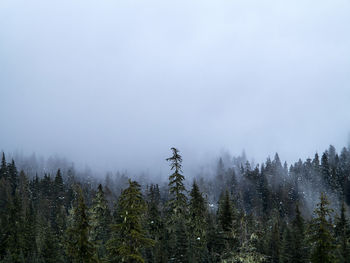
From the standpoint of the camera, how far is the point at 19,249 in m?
58.7

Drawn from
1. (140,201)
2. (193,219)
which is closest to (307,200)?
(193,219)

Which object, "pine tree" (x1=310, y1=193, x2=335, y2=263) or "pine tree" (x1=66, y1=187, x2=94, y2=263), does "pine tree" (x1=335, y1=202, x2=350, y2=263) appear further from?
"pine tree" (x1=66, y1=187, x2=94, y2=263)

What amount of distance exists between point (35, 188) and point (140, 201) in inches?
4424

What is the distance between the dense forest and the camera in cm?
1939

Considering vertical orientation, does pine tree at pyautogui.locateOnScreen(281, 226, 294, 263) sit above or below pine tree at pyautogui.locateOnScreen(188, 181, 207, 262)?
below

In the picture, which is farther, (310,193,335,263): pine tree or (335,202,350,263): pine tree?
(335,202,350,263): pine tree

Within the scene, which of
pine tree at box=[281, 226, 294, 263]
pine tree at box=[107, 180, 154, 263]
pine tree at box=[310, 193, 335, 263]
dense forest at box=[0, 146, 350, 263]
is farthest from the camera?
pine tree at box=[281, 226, 294, 263]

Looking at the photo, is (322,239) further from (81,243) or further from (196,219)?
(81,243)

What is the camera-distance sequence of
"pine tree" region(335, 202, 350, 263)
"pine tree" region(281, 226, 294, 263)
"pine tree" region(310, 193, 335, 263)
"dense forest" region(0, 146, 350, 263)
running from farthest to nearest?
"pine tree" region(281, 226, 294, 263) < "pine tree" region(335, 202, 350, 263) < "pine tree" region(310, 193, 335, 263) < "dense forest" region(0, 146, 350, 263)

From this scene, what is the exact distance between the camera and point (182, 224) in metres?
37.8

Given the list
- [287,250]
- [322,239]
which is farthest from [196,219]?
[287,250]

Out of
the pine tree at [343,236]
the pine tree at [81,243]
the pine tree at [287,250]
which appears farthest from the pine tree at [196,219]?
the pine tree at [343,236]

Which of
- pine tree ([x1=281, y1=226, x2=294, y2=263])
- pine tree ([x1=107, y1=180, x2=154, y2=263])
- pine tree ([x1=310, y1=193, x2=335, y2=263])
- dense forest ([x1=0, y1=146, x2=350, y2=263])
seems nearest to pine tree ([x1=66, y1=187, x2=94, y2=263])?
dense forest ([x1=0, y1=146, x2=350, y2=263])

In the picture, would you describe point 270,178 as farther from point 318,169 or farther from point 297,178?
point 318,169
